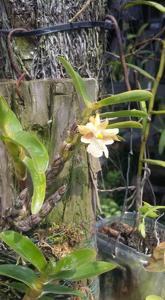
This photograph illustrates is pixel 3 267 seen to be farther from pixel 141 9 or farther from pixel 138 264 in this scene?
pixel 141 9

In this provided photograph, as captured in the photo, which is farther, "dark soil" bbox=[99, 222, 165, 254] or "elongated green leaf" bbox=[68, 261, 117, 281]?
"dark soil" bbox=[99, 222, 165, 254]

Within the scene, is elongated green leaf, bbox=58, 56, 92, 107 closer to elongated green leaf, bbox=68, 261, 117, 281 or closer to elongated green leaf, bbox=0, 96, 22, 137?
elongated green leaf, bbox=0, 96, 22, 137

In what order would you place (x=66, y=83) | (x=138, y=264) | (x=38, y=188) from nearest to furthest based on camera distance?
(x=38, y=188)
(x=66, y=83)
(x=138, y=264)

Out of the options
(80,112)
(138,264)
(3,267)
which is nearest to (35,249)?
(3,267)

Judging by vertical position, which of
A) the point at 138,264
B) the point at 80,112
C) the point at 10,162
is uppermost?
the point at 80,112

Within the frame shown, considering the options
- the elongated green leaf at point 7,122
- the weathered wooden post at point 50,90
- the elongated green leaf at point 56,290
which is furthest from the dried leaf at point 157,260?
the elongated green leaf at point 7,122

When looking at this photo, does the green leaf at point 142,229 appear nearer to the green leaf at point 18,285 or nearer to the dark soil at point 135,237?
the dark soil at point 135,237

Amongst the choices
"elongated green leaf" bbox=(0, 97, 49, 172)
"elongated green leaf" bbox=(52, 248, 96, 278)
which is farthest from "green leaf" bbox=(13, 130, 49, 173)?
"elongated green leaf" bbox=(52, 248, 96, 278)
